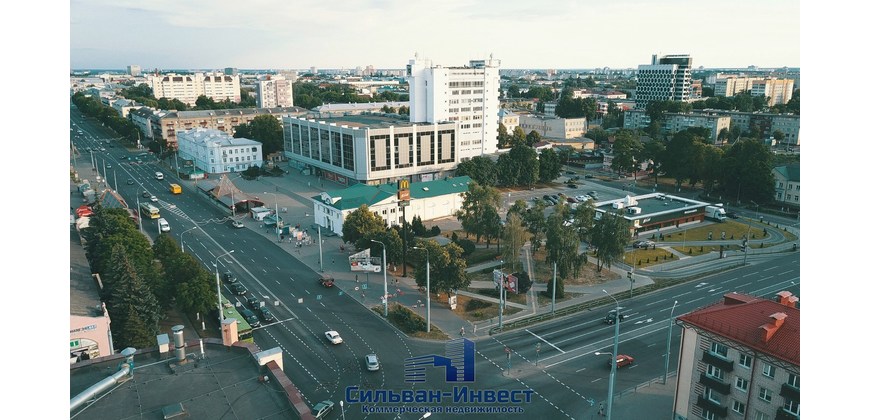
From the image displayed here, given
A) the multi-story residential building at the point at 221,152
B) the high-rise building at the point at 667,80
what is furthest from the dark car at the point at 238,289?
the high-rise building at the point at 667,80

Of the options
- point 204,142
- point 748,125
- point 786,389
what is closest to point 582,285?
point 786,389

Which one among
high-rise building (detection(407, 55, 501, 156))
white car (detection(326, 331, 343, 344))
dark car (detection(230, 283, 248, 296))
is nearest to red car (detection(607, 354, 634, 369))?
white car (detection(326, 331, 343, 344))

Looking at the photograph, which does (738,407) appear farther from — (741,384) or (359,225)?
(359,225)

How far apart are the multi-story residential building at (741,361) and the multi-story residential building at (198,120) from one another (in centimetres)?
10754

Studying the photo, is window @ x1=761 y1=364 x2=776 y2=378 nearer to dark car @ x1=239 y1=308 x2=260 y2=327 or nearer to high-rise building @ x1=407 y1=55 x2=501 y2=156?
dark car @ x1=239 y1=308 x2=260 y2=327

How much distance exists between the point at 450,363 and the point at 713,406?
53.1 ft

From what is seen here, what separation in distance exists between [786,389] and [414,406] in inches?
765

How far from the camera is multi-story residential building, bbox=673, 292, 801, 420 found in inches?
1006

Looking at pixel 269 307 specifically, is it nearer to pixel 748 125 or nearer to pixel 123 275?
pixel 123 275

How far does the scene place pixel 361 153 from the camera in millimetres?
86250

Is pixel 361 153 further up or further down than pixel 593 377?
further up

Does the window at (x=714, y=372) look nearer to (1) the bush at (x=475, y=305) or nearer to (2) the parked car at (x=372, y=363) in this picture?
(2) the parked car at (x=372, y=363)

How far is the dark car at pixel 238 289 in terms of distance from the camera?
48.3 m

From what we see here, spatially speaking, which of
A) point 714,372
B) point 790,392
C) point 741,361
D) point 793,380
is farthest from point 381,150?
point 790,392
